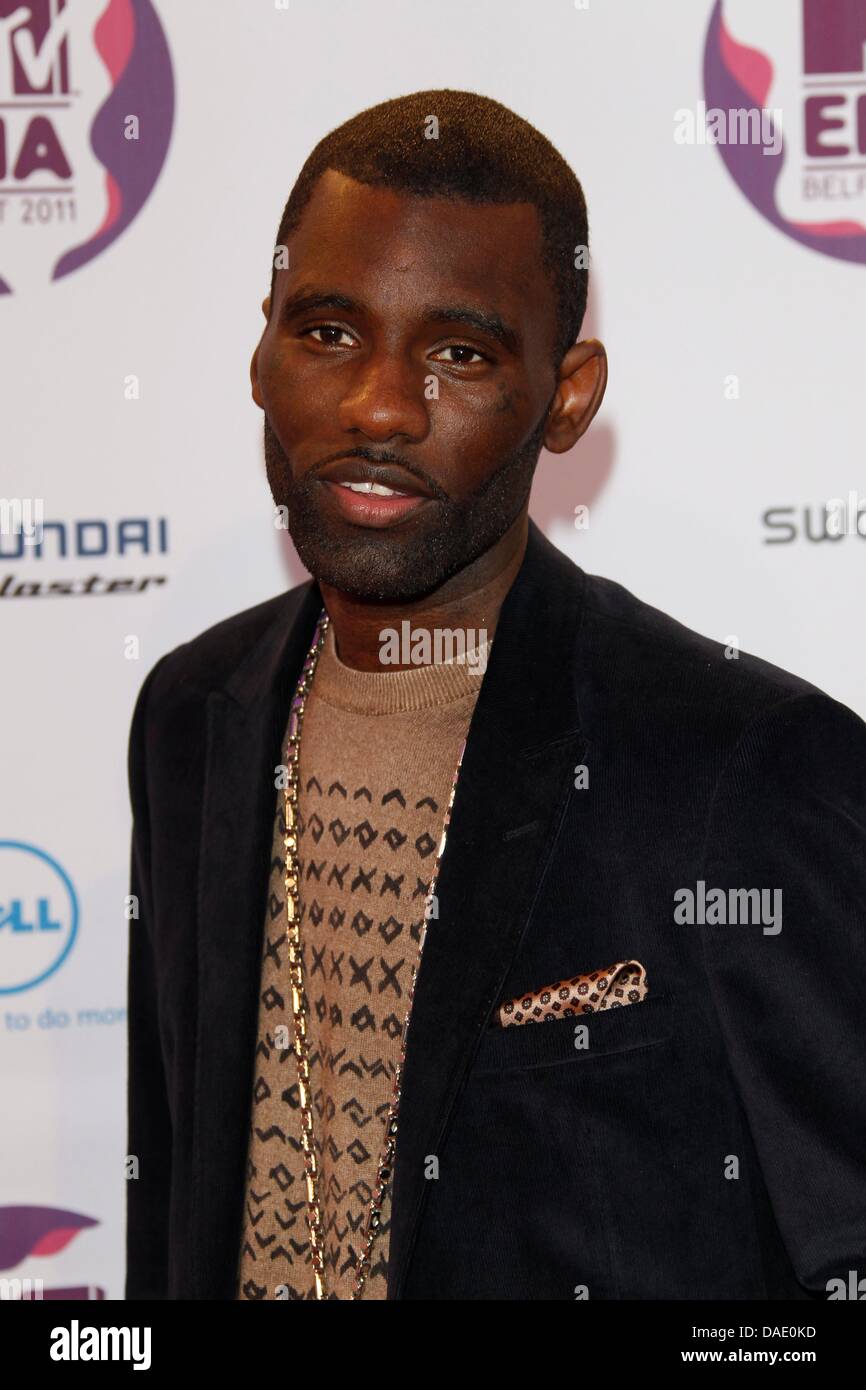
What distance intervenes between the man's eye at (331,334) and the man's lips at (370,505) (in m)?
0.16

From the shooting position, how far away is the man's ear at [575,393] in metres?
1.93

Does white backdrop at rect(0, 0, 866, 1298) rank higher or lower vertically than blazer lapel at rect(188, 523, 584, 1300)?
higher

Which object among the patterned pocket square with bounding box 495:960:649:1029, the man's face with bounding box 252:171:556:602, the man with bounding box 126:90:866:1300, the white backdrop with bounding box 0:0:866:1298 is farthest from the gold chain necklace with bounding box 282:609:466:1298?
the white backdrop with bounding box 0:0:866:1298

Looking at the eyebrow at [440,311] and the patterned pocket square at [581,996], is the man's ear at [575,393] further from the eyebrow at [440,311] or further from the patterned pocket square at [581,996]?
the patterned pocket square at [581,996]

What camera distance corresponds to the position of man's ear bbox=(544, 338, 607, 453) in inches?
76.1

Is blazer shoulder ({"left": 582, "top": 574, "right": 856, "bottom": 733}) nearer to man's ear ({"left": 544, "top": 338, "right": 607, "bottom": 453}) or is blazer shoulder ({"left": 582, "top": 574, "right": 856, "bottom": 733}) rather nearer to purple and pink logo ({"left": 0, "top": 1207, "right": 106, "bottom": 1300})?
man's ear ({"left": 544, "top": 338, "right": 607, "bottom": 453})

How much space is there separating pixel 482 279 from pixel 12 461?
1.26 meters

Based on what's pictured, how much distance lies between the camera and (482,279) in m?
1.77

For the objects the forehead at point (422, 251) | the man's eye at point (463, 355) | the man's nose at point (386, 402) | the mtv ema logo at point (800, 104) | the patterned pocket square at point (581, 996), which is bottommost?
the patterned pocket square at point (581, 996)

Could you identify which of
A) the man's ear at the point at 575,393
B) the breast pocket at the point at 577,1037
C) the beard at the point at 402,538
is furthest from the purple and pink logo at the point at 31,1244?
the man's ear at the point at 575,393

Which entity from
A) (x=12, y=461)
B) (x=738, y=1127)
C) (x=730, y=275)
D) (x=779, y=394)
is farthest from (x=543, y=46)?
(x=738, y=1127)
